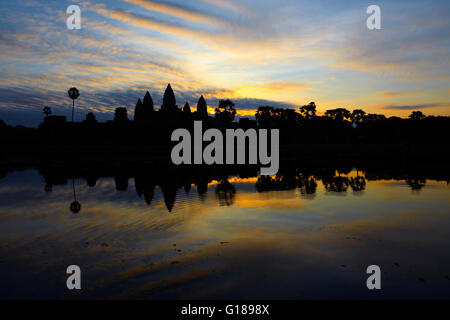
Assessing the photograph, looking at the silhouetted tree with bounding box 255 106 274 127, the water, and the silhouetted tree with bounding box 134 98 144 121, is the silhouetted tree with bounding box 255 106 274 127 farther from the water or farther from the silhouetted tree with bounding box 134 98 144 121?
the water

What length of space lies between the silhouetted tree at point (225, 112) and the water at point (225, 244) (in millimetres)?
119003

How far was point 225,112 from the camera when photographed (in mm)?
136375

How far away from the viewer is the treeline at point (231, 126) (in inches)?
3831

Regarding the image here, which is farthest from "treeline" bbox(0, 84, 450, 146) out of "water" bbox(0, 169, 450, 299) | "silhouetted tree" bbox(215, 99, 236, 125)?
"water" bbox(0, 169, 450, 299)

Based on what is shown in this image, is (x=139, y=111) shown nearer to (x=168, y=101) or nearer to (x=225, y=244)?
(x=168, y=101)

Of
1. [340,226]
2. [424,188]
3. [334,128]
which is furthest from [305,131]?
[340,226]

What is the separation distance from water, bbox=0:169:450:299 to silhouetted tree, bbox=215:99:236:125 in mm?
119003

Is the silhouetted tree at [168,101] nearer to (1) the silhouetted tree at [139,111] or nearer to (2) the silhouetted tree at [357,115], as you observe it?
(1) the silhouetted tree at [139,111]

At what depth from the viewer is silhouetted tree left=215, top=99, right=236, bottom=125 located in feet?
445

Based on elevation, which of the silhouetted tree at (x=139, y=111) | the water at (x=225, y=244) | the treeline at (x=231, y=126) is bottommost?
the water at (x=225, y=244)

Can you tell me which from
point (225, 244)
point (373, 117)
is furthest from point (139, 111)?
point (225, 244)

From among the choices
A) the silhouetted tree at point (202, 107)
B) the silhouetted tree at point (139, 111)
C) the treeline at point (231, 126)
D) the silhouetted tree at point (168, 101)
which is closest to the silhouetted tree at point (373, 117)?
the treeline at point (231, 126)

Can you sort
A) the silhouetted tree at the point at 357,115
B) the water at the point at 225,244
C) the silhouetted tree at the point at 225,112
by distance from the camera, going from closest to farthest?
the water at the point at 225,244 → the silhouetted tree at the point at 225,112 → the silhouetted tree at the point at 357,115
